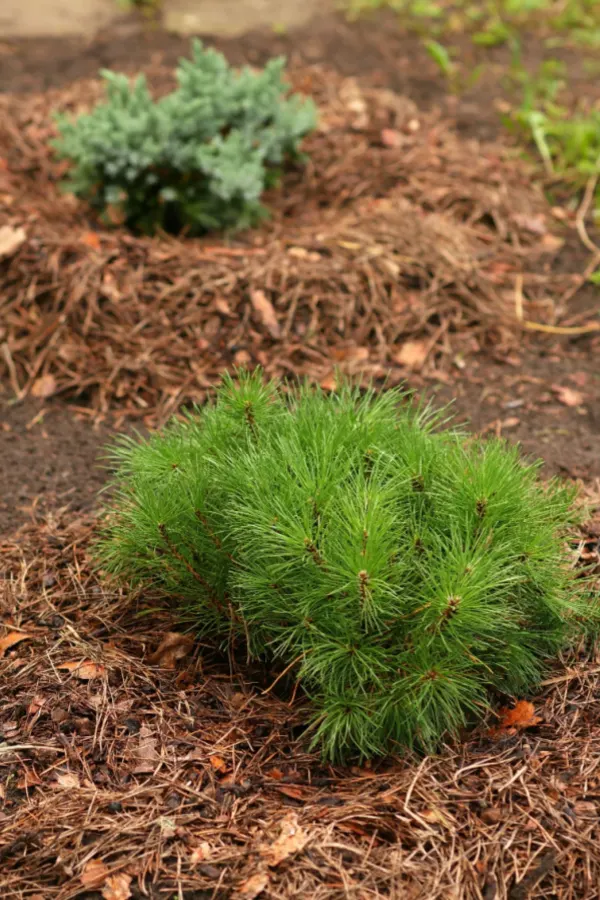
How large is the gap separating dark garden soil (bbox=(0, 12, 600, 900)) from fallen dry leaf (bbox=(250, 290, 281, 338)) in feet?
0.04

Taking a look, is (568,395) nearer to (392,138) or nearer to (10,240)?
(392,138)

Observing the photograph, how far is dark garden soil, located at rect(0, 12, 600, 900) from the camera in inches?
74.6

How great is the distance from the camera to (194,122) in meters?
4.07

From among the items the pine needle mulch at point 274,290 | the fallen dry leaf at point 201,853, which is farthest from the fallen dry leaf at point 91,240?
the fallen dry leaf at point 201,853

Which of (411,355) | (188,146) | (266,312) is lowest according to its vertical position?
(411,355)

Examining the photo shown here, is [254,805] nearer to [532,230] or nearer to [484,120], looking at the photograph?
[532,230]

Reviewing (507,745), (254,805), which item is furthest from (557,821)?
(254,805)

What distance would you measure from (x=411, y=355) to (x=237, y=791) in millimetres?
2165

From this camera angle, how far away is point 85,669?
2.32 meters

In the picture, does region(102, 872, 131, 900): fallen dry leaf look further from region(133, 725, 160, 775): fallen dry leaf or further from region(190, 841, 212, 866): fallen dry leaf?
region(133, 725, 160, 775): fallen dry leaf

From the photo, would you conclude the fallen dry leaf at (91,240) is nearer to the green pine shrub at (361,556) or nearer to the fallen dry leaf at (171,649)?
the green pine shrub at (361,556)

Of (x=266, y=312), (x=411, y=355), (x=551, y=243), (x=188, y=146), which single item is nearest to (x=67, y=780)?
(x=266, y=312)

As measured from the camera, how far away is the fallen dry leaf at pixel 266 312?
12.4 ft

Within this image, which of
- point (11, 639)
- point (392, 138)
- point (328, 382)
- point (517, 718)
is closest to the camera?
point (517, 718)
